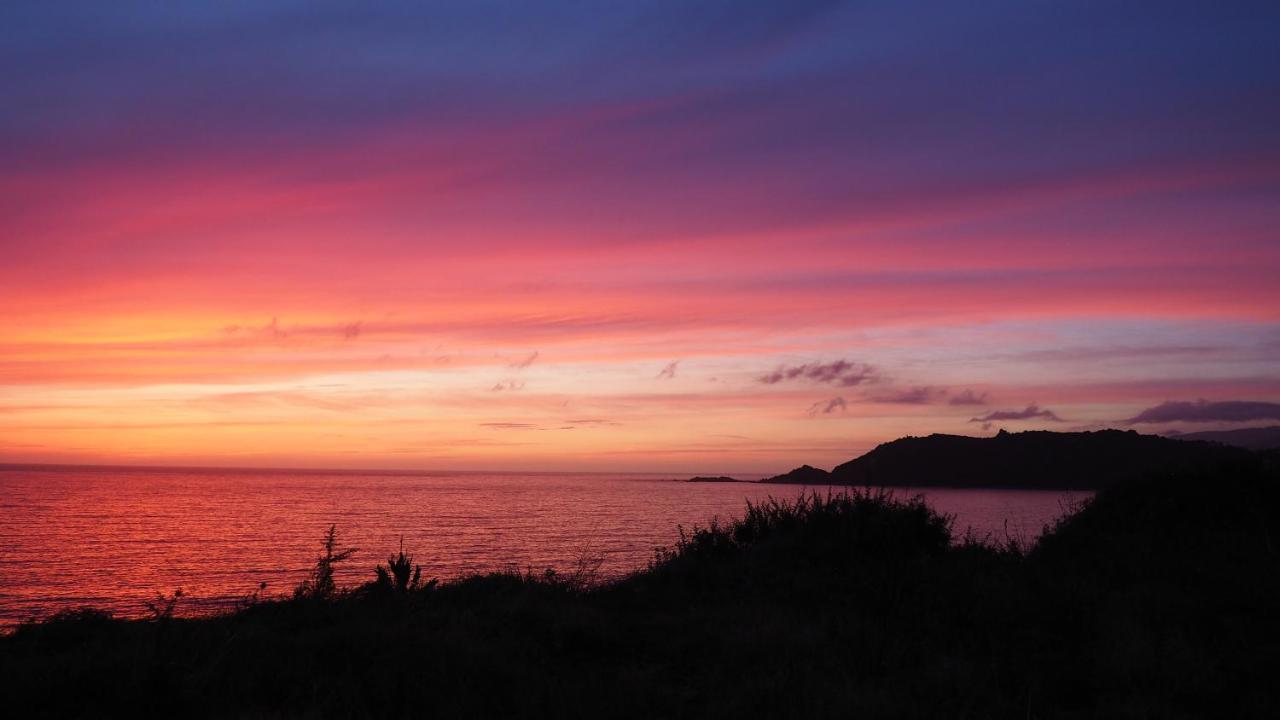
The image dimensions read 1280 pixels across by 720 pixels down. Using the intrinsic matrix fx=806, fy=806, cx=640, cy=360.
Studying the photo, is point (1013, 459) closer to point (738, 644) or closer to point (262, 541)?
point (262, 541)

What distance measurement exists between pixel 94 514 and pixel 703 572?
9706 cm

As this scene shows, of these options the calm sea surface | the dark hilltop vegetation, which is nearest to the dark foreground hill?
the calm sea surface

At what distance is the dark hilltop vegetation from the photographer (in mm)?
6012

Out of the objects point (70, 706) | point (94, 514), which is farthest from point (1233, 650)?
point (94, 514)

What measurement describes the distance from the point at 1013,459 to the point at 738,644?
552ft

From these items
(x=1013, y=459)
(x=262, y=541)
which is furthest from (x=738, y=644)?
(x=1013, y=459)

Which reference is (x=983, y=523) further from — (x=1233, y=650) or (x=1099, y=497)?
(x=1233, y=650)

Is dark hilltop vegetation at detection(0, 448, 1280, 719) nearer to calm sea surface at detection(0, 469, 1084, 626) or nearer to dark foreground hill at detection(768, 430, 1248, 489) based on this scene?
calm sea surface at detection(0, 469, 1084, 626)

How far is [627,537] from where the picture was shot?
59.8 meters

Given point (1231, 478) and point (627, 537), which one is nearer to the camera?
point (1231, 478)

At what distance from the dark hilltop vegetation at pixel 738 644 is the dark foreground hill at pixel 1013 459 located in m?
123

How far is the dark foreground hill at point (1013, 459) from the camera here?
132375 millimetres

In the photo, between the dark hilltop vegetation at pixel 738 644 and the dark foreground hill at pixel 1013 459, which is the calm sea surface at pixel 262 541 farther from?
the dark foreground hill at pixel 1013 459

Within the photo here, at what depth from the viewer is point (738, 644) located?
778 cm
